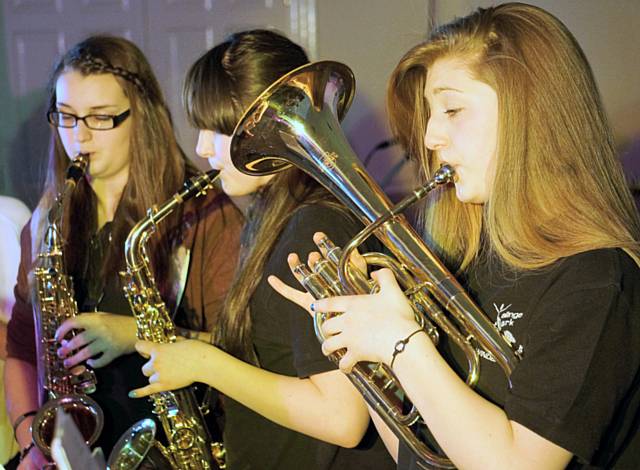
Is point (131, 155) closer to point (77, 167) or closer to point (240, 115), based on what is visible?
point (77, 167)

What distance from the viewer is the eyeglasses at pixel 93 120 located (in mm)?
2152

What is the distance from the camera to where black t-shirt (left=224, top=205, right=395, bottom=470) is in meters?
1.59

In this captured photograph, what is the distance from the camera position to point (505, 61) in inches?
50.5

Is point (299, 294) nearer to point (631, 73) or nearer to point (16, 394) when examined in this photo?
point (16, 394)

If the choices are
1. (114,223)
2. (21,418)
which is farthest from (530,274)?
(21,418)

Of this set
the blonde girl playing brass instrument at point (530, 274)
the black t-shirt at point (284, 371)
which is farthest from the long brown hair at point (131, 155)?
the blonde girl playing brass instrument at point (530, 274)

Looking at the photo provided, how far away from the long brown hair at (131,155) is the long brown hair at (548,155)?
3.58ft

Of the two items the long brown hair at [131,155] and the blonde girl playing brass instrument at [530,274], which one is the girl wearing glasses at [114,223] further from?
the blonde girl playing brass instrument at [530,274]

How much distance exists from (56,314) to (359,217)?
3.26ft

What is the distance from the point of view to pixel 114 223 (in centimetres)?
218

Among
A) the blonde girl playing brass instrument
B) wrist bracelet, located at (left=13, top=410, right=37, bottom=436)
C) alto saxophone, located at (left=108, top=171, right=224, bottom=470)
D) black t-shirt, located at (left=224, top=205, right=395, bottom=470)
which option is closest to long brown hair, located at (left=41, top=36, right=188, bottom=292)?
alto saxophone, located at (left=108, top=171, right=224, bottom=470)

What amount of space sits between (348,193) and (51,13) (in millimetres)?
3728

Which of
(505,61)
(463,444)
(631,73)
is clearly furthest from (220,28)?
(463,444)

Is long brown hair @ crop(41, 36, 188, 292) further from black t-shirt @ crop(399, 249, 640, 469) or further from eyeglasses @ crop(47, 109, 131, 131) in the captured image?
black t-shirt @ crop(399, 249, 640, 469)
